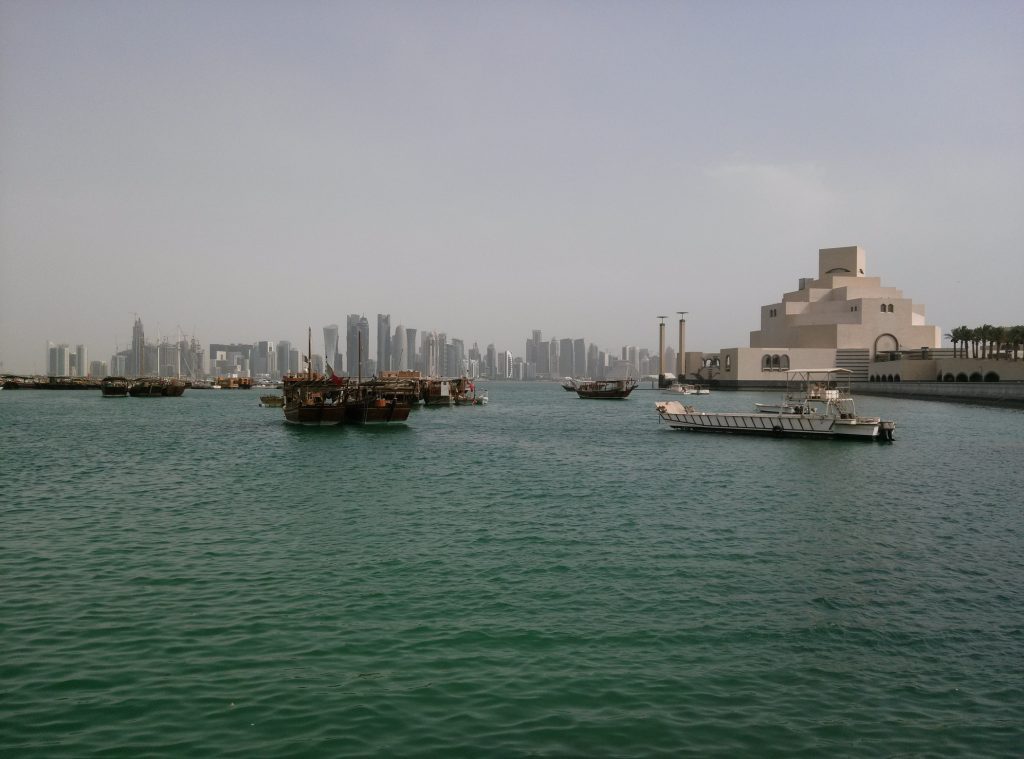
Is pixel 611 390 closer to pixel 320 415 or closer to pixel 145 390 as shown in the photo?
pixel 320 415

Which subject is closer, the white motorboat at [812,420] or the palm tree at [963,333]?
the white motorboat at [812,420]

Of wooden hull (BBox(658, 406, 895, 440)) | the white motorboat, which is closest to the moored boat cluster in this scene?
wooden hull (BBox(658, 406, 895, 440))

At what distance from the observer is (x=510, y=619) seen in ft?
40.3

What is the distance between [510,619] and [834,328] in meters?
155

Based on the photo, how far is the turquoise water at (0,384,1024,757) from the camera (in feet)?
27.9

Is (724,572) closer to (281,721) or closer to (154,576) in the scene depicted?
(281,721)

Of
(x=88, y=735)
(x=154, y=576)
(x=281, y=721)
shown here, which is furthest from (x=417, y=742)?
(x=154, y=576)

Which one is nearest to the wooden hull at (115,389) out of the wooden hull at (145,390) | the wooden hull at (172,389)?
the wooden hull at (145,390)

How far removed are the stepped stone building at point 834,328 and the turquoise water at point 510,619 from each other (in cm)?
12684

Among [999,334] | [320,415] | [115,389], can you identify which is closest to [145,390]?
[115,389]

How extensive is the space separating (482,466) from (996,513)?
802 inches

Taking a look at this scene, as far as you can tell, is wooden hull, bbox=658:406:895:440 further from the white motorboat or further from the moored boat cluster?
the moored boat cluster

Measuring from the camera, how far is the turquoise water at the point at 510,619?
8.50 meters

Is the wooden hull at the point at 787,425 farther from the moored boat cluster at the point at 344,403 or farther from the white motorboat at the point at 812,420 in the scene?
the moored boat cluster at the point at 344,403
